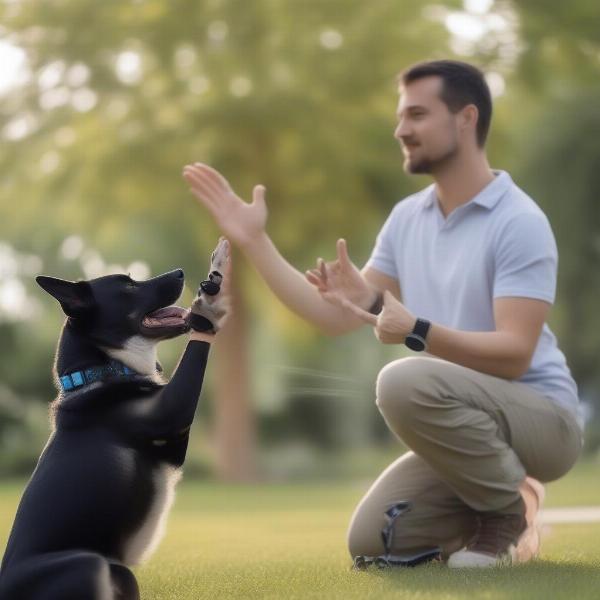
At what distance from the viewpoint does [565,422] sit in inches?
155

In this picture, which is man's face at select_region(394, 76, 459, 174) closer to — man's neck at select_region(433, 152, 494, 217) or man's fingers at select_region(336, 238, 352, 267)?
man's neck at select_region(433, 152, 494, 217)

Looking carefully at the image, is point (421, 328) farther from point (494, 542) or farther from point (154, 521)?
point (154, 521)

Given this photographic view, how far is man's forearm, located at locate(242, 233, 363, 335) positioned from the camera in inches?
165

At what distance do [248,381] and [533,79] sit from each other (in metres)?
5.83

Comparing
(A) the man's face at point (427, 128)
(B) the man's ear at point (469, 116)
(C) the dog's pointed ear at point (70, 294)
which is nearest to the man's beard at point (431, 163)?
(A) the man's face at point (427, 128)

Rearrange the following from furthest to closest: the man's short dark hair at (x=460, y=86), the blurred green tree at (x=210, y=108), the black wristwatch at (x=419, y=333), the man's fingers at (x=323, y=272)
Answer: the blurred green tree at (x=210, y=108)
the man's short dark hair at (x=460, y=86)
the man's fingers at (x=323, y=272)
the black wristwatch at (x=419, y=333)

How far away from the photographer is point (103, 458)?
303 centimetres

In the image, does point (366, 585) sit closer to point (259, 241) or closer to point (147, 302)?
point (147, 302)

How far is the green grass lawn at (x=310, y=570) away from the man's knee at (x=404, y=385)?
1.88ft

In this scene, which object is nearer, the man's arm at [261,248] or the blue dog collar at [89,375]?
the blue dog collar at [89,375]

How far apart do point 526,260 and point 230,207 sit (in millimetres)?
1166

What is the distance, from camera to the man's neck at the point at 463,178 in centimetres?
416

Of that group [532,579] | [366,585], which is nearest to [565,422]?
[532,579]

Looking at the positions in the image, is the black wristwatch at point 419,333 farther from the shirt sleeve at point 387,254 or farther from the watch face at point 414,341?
the shirt sleeve at point 387,254
